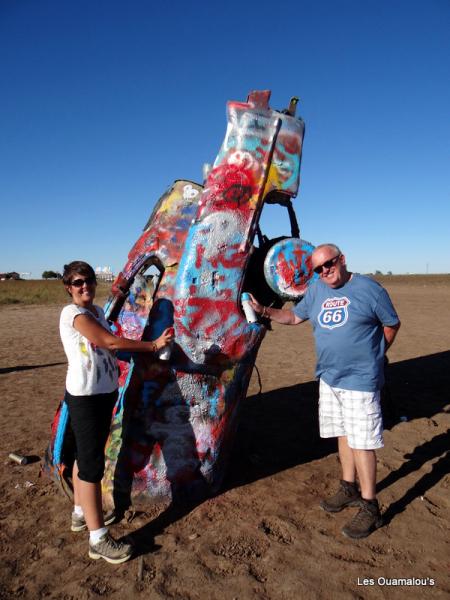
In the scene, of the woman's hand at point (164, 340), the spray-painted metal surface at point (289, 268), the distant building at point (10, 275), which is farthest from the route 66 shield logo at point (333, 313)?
the distant building at point (10, 275)

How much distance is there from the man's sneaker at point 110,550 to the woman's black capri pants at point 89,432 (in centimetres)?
37

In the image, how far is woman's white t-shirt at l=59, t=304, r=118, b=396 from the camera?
2609 millimetres

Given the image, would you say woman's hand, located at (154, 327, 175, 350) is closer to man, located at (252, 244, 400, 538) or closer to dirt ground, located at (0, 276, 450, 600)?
man, located at (252, 244, 400, 538)

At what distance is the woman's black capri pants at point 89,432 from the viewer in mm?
2619

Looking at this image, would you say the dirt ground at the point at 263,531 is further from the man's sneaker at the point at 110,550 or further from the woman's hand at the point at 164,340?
the woman's hand at the point at 164,340

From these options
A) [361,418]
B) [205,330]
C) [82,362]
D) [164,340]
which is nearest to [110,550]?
[82,362]

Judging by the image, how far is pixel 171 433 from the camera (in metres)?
3.26

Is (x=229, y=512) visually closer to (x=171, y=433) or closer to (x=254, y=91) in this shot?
(x=171, y=433)

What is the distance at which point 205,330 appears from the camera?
324cm

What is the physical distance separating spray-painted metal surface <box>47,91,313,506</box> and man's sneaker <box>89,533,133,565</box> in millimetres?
526

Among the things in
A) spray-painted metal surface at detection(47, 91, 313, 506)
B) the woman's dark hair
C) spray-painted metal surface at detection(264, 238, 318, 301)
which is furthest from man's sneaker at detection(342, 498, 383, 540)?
the woman's dark hair

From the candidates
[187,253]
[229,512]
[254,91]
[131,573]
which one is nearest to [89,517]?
[131,573]

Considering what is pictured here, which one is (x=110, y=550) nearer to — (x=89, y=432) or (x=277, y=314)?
(x=89, y=432)

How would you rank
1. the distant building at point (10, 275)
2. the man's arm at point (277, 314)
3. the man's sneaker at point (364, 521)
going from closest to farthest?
the man's sneaker at point (364, 521) < the man's arm at point (277, 314) < the distant building at point (10, 275)
